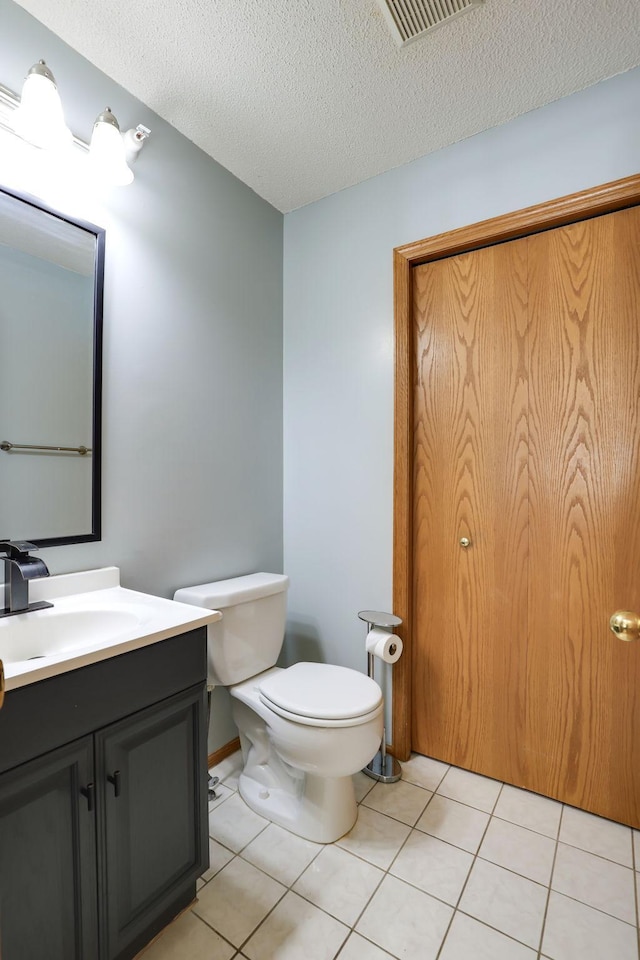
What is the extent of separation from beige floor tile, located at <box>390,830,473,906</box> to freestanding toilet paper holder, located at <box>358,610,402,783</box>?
286mm

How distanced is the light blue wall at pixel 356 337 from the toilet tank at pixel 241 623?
0.35 meters

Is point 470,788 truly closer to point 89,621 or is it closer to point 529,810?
point 529,810

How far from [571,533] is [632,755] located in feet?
2.42

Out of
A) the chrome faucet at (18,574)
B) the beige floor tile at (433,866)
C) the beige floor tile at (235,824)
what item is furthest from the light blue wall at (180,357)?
the beige floor tile at (433,866)

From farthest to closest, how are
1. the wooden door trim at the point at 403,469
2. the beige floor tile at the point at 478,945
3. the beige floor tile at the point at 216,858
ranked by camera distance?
the wooden door trim at the point at 403,469 → the beige floor tile at the point at 216,858 → the beige floor tile at the point at 478,945

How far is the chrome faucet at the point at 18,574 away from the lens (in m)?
1.16

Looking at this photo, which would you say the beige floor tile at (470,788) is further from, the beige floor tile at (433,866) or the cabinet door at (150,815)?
the cabinet door at (150,815)

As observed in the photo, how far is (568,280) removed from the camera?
1.61 m

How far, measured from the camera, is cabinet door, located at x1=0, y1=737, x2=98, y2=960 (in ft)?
2.77

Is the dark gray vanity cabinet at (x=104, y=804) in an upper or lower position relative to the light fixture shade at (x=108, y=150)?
lower

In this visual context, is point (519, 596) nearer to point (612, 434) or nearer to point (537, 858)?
point (612, 434)

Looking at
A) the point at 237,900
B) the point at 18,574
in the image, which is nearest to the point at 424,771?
the point at 237,900

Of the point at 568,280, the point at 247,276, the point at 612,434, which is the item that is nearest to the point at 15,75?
the point at 247,276

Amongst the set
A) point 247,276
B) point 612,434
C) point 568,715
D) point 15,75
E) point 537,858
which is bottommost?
point 537,858
